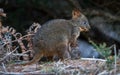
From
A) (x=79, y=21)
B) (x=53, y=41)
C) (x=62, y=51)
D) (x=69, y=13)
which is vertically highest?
(x=69, y=13)

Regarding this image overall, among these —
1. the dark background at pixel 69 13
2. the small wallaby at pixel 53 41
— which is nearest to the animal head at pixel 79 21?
the small wallaby at pixel 53 41

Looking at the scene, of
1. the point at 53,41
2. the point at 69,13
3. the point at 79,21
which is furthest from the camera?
the point at 69,13

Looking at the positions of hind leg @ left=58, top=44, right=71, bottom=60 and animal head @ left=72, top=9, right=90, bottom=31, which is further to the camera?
animal head @ left=72, top=9, right=90, bottom=31

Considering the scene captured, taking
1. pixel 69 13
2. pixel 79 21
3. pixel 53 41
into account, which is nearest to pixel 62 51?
pixel 53 41

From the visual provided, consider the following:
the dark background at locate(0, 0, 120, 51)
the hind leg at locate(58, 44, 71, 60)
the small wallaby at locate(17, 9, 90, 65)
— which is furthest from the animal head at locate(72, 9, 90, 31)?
the dark background at locate(0, 0, 120, 51)

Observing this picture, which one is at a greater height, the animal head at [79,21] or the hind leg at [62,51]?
the animal head at [79,21]

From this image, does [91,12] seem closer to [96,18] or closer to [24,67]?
[96,18]

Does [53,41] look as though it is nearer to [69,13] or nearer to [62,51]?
[62,51]

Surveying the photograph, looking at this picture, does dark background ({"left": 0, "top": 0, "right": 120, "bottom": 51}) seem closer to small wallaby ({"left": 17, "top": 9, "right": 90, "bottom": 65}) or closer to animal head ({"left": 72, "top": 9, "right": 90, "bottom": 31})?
animal head ({"left": 72, "top": 9, "right": 90, "bottom": 31})

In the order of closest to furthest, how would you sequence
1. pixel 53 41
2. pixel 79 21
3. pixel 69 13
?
pixel 53 41 → pixel 79 21 → pixel 69 13

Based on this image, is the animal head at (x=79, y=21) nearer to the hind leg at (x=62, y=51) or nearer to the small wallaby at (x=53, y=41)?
the small wallaby at (x=53, y=41)

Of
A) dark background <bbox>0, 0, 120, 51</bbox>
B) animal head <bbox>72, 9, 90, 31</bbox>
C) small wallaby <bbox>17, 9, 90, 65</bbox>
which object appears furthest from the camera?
dark background <bbox>0, 0, 120, 51</bbox>

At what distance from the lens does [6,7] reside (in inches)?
513

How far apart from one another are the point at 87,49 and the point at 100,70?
5.73 metres
